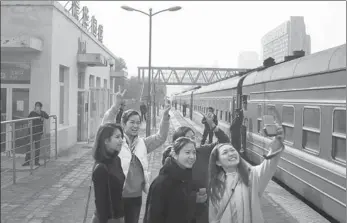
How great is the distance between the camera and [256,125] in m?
11.4

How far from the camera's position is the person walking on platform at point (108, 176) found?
11.2 feet

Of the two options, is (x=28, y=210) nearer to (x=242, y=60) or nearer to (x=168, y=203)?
(x=168, y=203)

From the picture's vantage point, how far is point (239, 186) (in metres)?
3.09

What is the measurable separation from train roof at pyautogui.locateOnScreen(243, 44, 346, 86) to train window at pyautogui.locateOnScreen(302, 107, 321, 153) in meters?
0.70

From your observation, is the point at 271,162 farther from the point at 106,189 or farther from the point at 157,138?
the point at 157,138

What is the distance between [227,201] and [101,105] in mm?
17298

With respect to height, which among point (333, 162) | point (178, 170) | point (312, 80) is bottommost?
point (333, 162)

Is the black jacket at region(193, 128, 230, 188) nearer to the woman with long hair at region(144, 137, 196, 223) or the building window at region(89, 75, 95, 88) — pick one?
the woman with long hair at region(144, 137, 196, 223)

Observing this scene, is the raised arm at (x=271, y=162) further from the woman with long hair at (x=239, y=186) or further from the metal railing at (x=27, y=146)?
the metal railing at (x=27, y=146)

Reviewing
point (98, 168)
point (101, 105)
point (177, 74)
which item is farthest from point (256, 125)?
point (177, 74)

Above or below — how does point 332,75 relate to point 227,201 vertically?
above

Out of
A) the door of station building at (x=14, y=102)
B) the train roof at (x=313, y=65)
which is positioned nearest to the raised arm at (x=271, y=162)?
the train roof at (x=313, y=65)

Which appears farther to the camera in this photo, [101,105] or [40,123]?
[101,105]

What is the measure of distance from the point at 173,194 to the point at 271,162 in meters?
0.78
